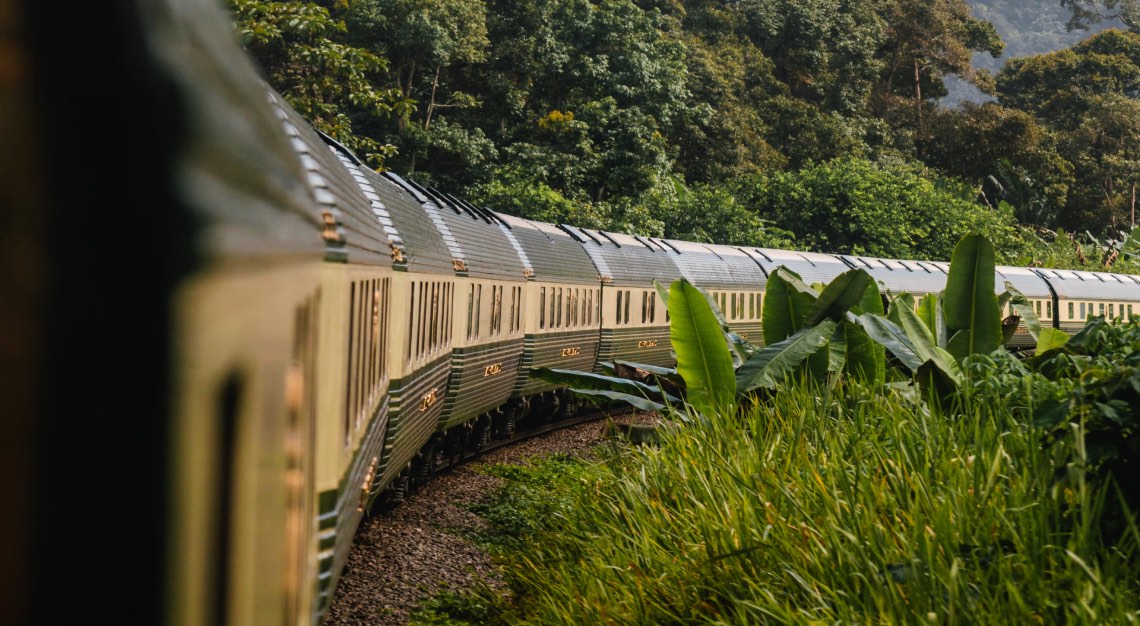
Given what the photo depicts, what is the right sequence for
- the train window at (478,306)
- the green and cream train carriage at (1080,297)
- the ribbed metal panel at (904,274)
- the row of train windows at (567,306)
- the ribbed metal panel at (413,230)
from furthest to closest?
the green and cream train carriage at (1080,297)
the ribbed metal panel at (904,274)
the row of train windows at (567,306)
the train window at (478,306)
the ribbed metal panel at (413,230)

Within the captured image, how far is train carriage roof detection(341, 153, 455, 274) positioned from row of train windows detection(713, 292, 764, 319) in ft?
40.0

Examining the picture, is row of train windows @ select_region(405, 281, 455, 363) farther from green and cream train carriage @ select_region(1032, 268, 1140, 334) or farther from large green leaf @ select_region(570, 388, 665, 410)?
green and cream train carriage @ select_region(1032, 268, 1140, 334)

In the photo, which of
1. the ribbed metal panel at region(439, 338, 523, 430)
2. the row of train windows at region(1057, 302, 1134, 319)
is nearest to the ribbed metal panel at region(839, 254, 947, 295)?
the row of train windows at region(1057, 302, 1134, 319)

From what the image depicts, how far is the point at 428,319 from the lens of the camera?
962 cm

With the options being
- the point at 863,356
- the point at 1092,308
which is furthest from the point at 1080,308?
the point at 863,356

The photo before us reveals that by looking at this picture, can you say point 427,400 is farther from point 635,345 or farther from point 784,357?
point 635,345

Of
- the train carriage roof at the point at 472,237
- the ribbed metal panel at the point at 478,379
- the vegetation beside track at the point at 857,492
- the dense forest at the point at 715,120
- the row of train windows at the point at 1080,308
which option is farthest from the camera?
the dense forest at the point at 715,120

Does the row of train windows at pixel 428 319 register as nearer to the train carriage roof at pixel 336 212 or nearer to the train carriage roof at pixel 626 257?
the train carriage roof at pixel 336 212

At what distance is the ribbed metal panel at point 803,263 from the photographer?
82.8 feet

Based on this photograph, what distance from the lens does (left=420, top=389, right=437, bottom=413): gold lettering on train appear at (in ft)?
31.3

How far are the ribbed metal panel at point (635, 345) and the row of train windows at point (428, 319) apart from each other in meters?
8.26

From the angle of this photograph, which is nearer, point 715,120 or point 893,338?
point 893,338

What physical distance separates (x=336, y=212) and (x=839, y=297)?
6.28 m

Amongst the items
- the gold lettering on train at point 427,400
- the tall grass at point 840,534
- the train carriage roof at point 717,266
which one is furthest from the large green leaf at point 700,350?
the train carriage roof at point 717,266
